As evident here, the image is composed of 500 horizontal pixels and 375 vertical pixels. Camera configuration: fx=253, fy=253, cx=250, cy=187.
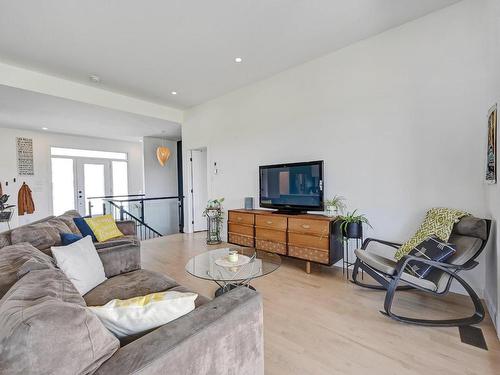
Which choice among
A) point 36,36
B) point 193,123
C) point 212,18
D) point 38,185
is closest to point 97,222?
point 36,36

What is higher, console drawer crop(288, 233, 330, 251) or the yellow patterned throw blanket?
the yellow patterned throw blanket

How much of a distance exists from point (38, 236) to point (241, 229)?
2.53m

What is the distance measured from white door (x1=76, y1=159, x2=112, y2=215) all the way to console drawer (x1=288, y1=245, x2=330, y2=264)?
6606mm

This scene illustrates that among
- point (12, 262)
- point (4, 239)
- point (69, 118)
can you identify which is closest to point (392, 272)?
point (12, 262)

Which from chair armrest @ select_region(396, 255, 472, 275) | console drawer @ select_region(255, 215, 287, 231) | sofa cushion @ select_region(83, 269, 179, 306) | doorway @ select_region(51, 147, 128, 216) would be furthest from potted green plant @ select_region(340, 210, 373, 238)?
doorway @ select_region(51, 147, 128, 216)

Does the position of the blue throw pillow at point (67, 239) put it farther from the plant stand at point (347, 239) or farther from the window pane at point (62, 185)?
the window pane at point (62, 185)

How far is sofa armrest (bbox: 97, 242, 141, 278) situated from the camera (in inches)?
85.9

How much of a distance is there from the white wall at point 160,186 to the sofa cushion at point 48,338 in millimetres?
6225

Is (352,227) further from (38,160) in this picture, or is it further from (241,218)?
(38,160)

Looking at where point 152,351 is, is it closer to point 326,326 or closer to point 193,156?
point 326,326

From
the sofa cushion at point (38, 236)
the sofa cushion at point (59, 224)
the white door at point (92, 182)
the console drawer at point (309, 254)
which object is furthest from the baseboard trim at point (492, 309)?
the white door at point (92, 182)

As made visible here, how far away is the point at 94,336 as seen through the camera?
31.7 inches

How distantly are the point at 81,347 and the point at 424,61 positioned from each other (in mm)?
3598

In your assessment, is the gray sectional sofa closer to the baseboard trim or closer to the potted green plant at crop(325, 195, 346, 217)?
the baseboard trim
